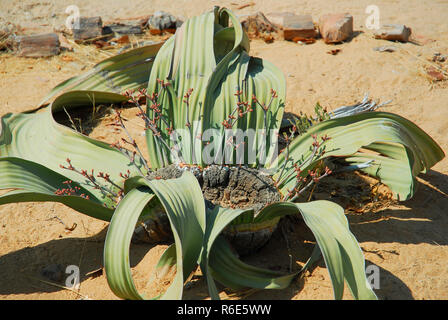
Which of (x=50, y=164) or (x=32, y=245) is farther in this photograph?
(x=50, y=164)

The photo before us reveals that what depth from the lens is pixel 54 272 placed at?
6.01ft

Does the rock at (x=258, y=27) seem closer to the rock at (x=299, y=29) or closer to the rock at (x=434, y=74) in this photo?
the rock at (x=299, y=29)

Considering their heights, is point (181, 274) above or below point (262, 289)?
above

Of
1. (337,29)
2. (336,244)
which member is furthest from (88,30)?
(336,244)

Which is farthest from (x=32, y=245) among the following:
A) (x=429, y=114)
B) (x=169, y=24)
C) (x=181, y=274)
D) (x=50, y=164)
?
(x=169, y=24)

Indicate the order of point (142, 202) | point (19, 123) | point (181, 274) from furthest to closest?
1. point (19, 123)
2. point (142, 202)
3. point (181, 274)

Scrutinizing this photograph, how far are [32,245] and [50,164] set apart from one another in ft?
1.20

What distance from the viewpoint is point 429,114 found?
286 centimetres

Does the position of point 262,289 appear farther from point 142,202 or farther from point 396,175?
point 396,175

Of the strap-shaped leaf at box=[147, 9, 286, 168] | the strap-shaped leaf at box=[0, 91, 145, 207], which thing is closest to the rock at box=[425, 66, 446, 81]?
the strap-shaped leaf at box=[147, 9, 286, 168]

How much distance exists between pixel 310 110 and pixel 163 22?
169 centimetres

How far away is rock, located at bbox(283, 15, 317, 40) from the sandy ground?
11 centimetres

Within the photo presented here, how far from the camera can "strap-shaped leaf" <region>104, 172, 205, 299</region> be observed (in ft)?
4.85

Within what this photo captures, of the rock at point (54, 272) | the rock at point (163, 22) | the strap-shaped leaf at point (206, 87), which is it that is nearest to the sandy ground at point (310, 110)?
the rock at point (54, 272)
